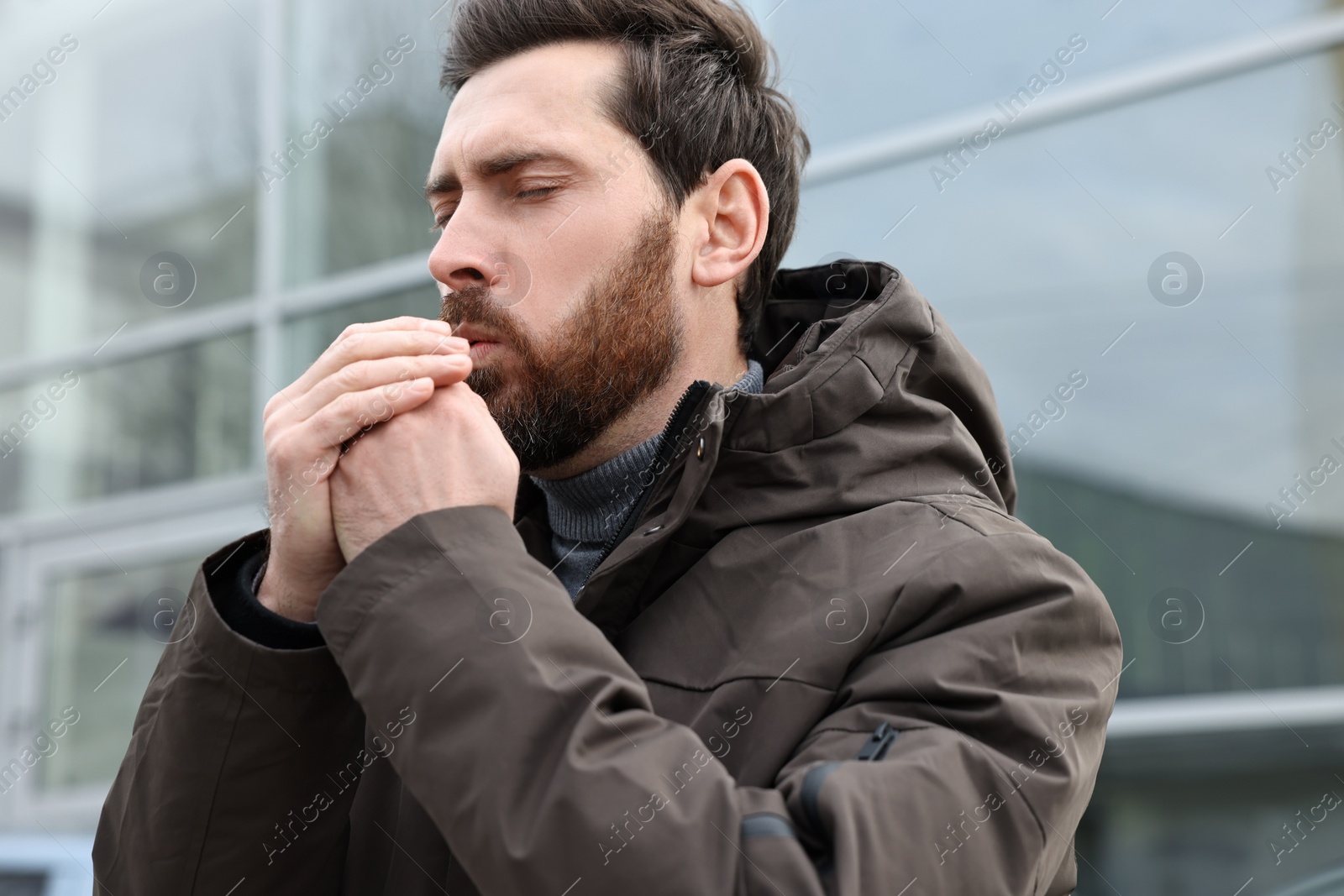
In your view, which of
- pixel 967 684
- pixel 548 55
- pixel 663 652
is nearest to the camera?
pixel 967 684

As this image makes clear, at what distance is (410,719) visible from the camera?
3.98ft

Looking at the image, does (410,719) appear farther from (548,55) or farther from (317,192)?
(317,192)

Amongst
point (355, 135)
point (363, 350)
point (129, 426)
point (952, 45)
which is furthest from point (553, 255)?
point (129, 426)

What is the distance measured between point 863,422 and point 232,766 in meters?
0.94

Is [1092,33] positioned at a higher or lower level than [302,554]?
higher

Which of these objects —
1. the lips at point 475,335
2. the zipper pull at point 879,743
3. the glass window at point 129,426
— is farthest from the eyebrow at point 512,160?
the glass window at point 129,426

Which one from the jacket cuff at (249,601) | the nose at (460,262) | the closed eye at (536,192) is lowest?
the jacket cuff at (249,601)

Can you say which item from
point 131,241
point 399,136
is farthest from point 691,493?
point 131,241

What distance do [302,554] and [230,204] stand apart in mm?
6227

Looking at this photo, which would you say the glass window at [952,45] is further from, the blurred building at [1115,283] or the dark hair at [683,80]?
the dark hair at [683,80]

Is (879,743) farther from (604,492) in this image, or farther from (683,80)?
(683,80)

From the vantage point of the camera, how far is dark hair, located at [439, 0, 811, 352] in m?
2.16

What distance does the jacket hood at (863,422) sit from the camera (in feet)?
5.41

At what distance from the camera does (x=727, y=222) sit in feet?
7.32
